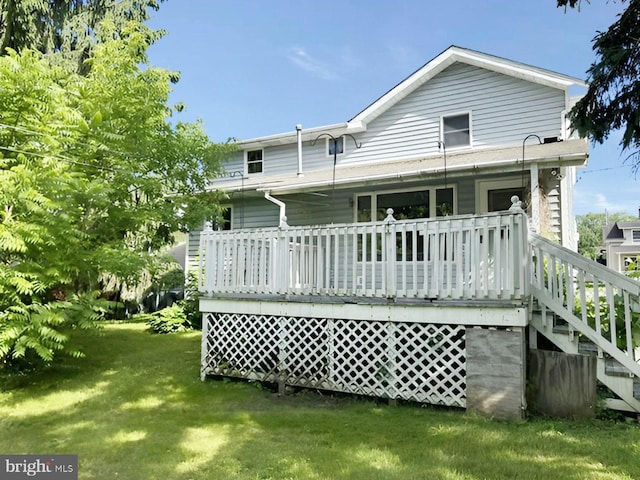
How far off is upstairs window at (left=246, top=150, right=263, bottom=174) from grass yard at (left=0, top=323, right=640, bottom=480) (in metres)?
8.85

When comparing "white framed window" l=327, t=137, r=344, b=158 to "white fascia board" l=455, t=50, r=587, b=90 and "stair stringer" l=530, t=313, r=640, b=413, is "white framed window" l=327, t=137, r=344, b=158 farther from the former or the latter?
"stair stringer" l=530, t=313, r=640, b=413

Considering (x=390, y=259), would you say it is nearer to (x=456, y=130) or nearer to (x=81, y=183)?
(x=81, y=183)

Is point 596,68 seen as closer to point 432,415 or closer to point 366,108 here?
point 432,415

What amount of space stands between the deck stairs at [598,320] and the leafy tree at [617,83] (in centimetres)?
121

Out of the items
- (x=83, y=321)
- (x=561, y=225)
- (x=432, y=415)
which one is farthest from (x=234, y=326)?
(x=561, y=225)

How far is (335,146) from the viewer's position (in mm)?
12773

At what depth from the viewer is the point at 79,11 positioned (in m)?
13.1

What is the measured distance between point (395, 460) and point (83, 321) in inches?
203

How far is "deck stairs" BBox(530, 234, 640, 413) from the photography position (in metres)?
4.43

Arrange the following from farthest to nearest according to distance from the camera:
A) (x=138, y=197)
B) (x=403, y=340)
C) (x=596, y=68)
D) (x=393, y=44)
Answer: (x=393, y=44)
(x=138, y=197)
(x=403, y=340)
(x=596, y=68)

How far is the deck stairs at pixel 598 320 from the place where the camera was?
4434 millimetres

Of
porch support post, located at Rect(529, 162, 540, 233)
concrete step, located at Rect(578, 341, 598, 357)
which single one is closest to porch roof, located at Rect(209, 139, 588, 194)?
porch support post, located at Rect(529, 162, 540, 233)

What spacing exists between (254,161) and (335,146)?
9.89ft

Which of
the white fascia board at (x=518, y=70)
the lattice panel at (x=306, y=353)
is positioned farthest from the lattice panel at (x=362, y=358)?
the white fascia board at (x=518, y=70)
